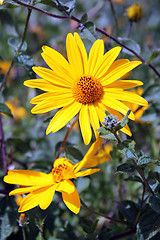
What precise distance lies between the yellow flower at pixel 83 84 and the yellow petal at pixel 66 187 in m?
0.16

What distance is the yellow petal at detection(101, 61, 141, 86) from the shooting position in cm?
99

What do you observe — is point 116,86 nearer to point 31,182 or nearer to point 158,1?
point 31,182

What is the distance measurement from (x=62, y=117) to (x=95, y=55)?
0.24 metres

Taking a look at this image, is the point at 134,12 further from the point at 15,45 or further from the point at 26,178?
the point at 26,178

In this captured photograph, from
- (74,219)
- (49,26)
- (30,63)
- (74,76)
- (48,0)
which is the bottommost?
(74,219)

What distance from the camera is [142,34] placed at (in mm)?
2967

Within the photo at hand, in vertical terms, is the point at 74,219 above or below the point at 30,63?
below

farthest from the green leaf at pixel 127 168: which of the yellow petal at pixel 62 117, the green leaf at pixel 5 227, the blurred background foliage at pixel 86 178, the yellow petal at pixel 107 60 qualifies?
the green leaf at pixel 5 227

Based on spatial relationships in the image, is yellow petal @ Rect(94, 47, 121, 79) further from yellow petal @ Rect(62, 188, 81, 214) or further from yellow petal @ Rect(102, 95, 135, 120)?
yellow petal @ Rect(62, 188, 81, 214)

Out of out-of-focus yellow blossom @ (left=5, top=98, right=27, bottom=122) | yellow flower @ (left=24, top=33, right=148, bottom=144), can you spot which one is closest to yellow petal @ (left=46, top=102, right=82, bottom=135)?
yellow flower @ (left=24, top=33, right=148, bottom=144)

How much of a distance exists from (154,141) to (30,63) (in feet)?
2.95

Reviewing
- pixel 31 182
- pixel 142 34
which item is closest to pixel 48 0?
pixel 31 182

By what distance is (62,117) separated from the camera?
3.18ft

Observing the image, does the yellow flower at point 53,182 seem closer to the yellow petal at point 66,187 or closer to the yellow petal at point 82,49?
the yellow petal at point 66,187
